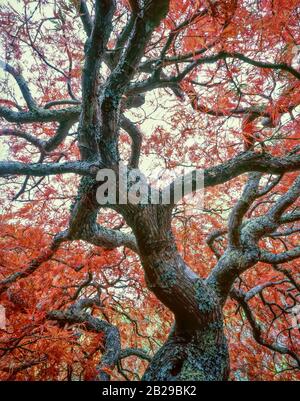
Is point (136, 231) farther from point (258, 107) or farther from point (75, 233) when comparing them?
point (258, 107)

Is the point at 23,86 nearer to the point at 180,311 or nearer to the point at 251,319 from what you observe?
the point at 180,311

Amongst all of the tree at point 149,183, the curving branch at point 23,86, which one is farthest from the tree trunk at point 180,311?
the curving branch at point 23,86

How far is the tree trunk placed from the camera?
103 inches

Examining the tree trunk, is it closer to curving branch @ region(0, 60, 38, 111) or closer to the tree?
the tree

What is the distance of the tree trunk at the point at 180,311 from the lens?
2.62m

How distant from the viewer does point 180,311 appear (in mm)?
2832

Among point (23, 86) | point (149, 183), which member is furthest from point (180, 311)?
point (23, 86)

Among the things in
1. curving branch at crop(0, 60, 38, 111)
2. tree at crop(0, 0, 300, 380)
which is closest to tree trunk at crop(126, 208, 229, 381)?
tree at crop(0, 0, 300, 380)

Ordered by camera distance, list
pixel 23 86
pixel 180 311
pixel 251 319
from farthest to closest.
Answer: pixel 251 319
pixel 23 86
pixel 180 311

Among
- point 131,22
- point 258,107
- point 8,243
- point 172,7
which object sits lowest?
point 8,243

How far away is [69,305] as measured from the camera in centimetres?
496
